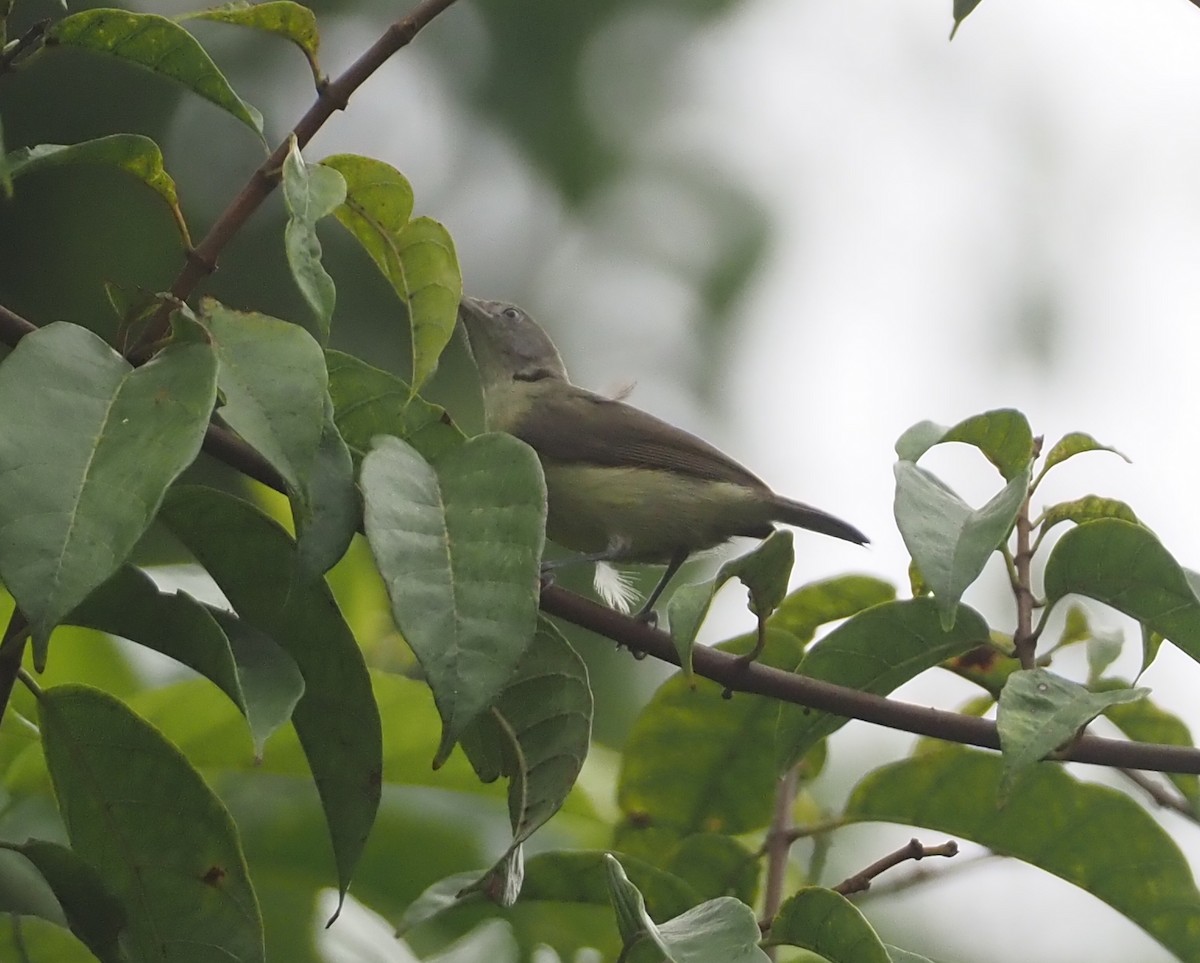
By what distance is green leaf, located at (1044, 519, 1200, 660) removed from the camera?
184cm

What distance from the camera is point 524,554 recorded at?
147cm

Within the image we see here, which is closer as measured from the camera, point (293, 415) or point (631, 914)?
point (293, 415)

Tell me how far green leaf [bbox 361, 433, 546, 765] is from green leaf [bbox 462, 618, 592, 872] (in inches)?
10.4

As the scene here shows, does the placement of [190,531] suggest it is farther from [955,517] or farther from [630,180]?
[630,180]

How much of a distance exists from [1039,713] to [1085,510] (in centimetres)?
64

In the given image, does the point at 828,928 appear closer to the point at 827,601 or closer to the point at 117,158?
the point at 827,601

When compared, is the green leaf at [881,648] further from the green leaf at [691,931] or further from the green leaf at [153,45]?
the green leaf at [153,45]

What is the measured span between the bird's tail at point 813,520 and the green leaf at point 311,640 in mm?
1726

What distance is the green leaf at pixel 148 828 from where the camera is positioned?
65.9 inches

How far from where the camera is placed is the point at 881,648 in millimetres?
1968

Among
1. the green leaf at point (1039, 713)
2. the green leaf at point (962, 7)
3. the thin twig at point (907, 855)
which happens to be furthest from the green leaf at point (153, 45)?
the thin twig at point (907, 855)

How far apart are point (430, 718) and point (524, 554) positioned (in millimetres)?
1129

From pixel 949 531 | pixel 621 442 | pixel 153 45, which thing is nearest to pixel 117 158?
pixel 153 45

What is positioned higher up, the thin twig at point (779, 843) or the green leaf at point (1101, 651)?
the green leaf at point (1101, 651)
